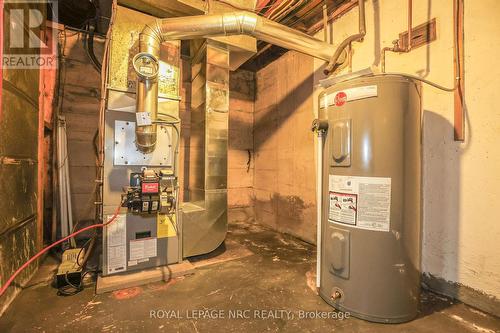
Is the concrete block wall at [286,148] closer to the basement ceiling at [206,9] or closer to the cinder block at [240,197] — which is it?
the cinder block at [240,197]

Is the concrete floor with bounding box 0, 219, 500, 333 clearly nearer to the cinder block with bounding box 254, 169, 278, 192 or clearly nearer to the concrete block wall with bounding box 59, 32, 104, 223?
the concrete block wall with bounding box 59, 32, 104, 223

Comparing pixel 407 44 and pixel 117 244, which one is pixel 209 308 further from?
pixel 407 44

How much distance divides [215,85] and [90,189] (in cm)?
181

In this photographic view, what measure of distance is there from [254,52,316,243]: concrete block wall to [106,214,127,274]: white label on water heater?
6.06 feet

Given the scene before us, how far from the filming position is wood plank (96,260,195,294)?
1636mm

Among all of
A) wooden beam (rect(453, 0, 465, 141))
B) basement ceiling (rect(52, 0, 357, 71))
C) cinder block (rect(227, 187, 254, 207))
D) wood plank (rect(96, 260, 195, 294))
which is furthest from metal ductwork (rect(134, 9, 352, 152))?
cinder block (rect(227, 187, 254, 207))

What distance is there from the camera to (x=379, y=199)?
1303mm

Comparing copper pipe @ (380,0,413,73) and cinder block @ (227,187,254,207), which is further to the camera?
cinder block @ (227,187,254,207)

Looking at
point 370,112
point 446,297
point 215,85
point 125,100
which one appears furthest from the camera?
point 215,85

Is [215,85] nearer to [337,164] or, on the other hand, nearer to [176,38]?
[176,38]

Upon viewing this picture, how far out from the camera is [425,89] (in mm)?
1720

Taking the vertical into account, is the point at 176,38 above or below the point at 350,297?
above

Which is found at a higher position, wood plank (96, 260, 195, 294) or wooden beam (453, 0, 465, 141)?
wooden beam (453, 0, 465, 141)

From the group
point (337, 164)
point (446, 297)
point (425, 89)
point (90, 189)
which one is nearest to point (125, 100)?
point (90, 189)
